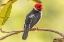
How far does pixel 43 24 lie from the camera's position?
0.87 metres

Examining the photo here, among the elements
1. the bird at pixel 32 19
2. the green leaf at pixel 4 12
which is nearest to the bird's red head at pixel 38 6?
the bird at pixel 32 19

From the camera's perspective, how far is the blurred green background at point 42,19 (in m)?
0.93

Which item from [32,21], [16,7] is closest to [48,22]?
[16,7]

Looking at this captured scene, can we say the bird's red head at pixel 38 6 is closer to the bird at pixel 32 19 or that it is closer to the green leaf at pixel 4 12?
the bird at pixel 32 19

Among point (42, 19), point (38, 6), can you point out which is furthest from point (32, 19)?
point (42, 19)

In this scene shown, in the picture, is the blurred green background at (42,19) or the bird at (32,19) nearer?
the bird at (32,19)

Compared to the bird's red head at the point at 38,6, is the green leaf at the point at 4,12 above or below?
below

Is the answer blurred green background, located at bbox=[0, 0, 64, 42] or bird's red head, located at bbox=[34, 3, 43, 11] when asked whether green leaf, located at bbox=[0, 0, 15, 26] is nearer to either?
bird's red head, located at bbox=[34, 3, 43, 11]

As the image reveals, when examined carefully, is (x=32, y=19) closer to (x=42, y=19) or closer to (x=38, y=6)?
(x=38, y=6)

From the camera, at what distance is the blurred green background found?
0.93 meters

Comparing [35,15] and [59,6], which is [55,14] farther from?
[35,15]

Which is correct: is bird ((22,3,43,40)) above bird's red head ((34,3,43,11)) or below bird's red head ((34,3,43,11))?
below

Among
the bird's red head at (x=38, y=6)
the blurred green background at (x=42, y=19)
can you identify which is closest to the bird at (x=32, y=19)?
the bird's red head at (x=38, y=6)

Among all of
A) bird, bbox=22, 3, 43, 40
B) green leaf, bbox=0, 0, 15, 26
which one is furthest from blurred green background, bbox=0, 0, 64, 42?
green leaf, bbox=0, 0, 15, 26
